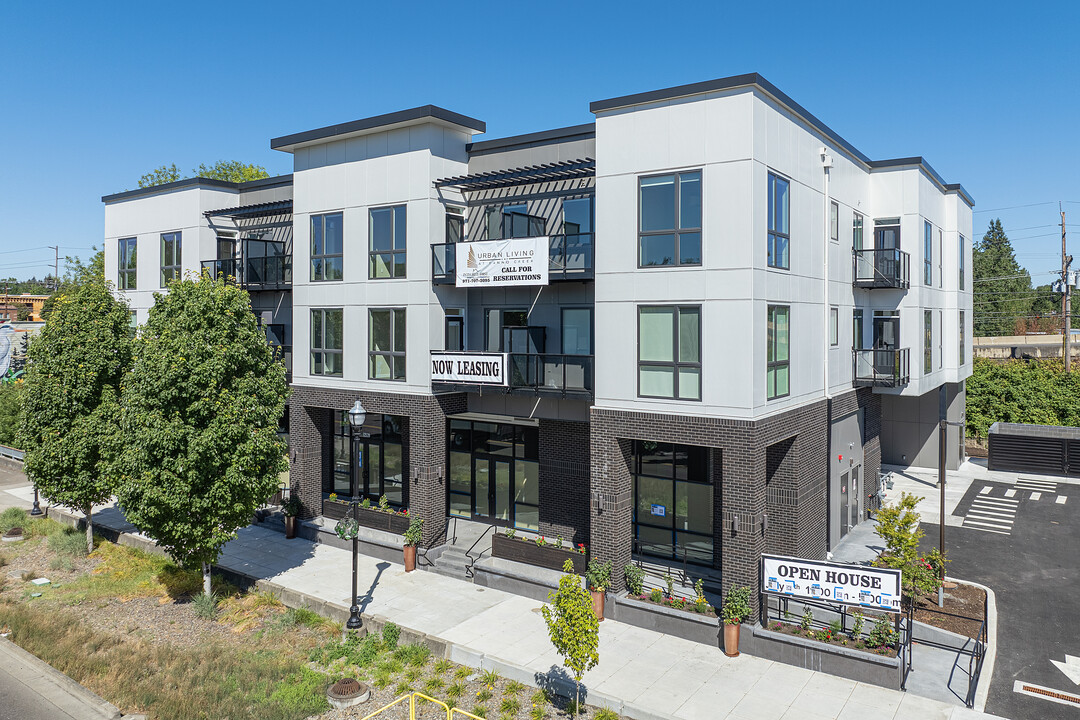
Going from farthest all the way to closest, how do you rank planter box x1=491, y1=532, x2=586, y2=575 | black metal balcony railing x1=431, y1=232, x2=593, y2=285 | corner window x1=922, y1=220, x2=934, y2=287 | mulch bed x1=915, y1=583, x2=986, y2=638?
1. corner window x1=922, y1=220, x2=934, y2=287
2. black metal balcony railing x1=431, y1=232, x2=593, y2=285
3. planter box x1=491, y1=532, x2=586, y2=575
4. mulch bed x1=915, y1=583, x2=986, y2=638

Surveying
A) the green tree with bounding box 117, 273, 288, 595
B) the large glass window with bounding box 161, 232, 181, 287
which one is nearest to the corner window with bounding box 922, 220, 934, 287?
the green tree with bounding box 117, 273, 288, 595

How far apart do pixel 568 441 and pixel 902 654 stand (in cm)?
970

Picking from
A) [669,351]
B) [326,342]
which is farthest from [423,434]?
[669,351]

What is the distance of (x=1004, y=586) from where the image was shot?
18250 millimetres

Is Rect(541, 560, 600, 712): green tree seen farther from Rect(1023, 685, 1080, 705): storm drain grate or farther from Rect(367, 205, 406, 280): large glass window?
Rect(367, 205, 406, 280): large glass window

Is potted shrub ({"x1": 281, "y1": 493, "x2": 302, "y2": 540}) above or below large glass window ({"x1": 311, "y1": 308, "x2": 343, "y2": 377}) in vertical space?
below

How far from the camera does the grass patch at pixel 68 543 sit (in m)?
22.6

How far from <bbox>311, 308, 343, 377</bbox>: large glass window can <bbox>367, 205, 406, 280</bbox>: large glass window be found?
7.41ft

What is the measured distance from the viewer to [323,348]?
23172 millimetres

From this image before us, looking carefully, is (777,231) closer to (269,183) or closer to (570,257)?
(570,257)

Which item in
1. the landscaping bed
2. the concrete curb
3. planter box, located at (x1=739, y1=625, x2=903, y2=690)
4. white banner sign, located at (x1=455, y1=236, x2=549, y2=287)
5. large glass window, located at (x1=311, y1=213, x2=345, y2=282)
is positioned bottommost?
the concrete curb

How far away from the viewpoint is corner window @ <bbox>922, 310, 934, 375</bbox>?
24594mm

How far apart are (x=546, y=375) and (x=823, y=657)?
9228mm

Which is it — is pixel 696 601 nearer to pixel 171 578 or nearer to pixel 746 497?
pixel 746 497
